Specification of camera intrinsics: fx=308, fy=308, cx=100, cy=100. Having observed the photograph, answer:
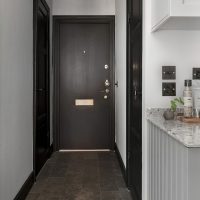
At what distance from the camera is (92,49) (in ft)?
16.9

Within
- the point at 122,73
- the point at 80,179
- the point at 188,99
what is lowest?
the point at 80,179

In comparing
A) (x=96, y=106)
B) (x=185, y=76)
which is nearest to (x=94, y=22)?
(x=96, y=106)

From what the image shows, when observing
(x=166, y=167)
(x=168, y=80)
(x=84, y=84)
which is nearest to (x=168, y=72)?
(x=168, y=80)

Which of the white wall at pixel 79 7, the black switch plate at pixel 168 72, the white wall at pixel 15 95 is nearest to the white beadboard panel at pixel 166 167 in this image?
the black switch plate at pixel 168 72

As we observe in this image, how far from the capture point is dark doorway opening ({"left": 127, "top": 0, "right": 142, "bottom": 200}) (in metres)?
2.50

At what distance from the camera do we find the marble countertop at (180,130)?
50.4 inches

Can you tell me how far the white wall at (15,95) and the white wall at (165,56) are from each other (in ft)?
3.56

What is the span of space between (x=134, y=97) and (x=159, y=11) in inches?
42.3

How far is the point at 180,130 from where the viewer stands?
156 cm

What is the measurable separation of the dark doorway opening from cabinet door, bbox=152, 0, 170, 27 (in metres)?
0.38

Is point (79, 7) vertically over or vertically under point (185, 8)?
over

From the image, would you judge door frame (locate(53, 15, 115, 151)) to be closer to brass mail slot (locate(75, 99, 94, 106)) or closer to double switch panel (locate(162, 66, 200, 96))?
brass mail slot (locate(75, 99, 94, 106))

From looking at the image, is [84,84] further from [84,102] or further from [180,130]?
[180,130]

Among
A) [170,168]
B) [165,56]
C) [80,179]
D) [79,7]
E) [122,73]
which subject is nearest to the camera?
[170,168]
